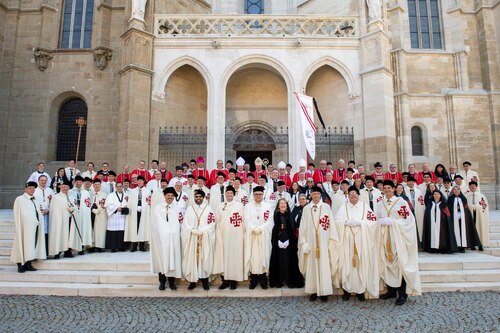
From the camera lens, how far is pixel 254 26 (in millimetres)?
14164

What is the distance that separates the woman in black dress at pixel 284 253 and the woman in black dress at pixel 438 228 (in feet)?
13.1

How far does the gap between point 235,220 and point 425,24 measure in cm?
1674

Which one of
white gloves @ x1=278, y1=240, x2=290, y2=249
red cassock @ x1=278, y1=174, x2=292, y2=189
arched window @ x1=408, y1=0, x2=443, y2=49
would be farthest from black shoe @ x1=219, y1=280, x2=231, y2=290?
arched window @ x1=408, y1=0, x2=443, y2=49

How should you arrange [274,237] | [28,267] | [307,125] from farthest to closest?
[307,125] → [28,267] → [274,237]

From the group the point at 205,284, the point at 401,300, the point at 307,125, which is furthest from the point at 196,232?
the point at 307,125

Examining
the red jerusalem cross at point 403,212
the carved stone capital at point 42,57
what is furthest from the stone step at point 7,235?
the carved stone capital at point 42,57

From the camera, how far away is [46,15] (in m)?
15.4

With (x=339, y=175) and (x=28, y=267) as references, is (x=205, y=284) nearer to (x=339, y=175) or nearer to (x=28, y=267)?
(x=28, y=267)

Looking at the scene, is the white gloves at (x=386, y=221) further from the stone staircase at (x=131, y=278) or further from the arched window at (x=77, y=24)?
the arched window at (x=77, y=24)

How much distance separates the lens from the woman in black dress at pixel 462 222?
7.88 meters

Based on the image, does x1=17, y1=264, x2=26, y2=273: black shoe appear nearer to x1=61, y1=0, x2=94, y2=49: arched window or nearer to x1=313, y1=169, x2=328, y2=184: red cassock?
x1=313, y1=169, x2=328, y2=184: red cassock

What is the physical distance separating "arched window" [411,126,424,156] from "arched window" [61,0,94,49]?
16.4 metres

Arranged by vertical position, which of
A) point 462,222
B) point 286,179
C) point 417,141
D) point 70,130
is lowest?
point 462,222

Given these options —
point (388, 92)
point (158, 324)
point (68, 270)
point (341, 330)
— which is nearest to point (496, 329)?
point (341, 330)
